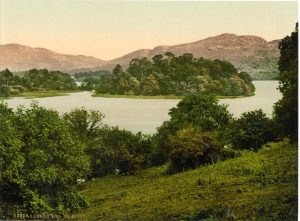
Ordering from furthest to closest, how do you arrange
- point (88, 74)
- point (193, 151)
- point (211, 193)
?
point (193, 151) < point (88, 74) < point (211, 193)

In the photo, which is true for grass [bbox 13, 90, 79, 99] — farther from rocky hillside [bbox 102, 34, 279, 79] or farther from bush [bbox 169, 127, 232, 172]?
bush [bbox 169, 127, 232, 172]

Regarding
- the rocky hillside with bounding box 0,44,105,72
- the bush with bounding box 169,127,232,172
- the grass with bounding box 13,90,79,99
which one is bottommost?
the bush with bounding box 169,127,232,172

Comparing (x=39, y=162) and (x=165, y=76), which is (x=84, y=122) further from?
(x=165, y=76)

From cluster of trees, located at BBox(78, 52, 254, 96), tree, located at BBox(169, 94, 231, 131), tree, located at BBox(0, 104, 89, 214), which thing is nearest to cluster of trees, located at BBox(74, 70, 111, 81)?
cluster of trees, located at BBox(78, 52, 254, 96)

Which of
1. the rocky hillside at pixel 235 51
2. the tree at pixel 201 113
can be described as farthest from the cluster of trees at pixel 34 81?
the tree at pixel 201 113

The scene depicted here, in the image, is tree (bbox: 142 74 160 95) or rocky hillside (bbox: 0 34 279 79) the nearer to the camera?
rocky hillside (bbox: 0 34 279 79)

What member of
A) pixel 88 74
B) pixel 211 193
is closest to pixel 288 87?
pixel 211 193
